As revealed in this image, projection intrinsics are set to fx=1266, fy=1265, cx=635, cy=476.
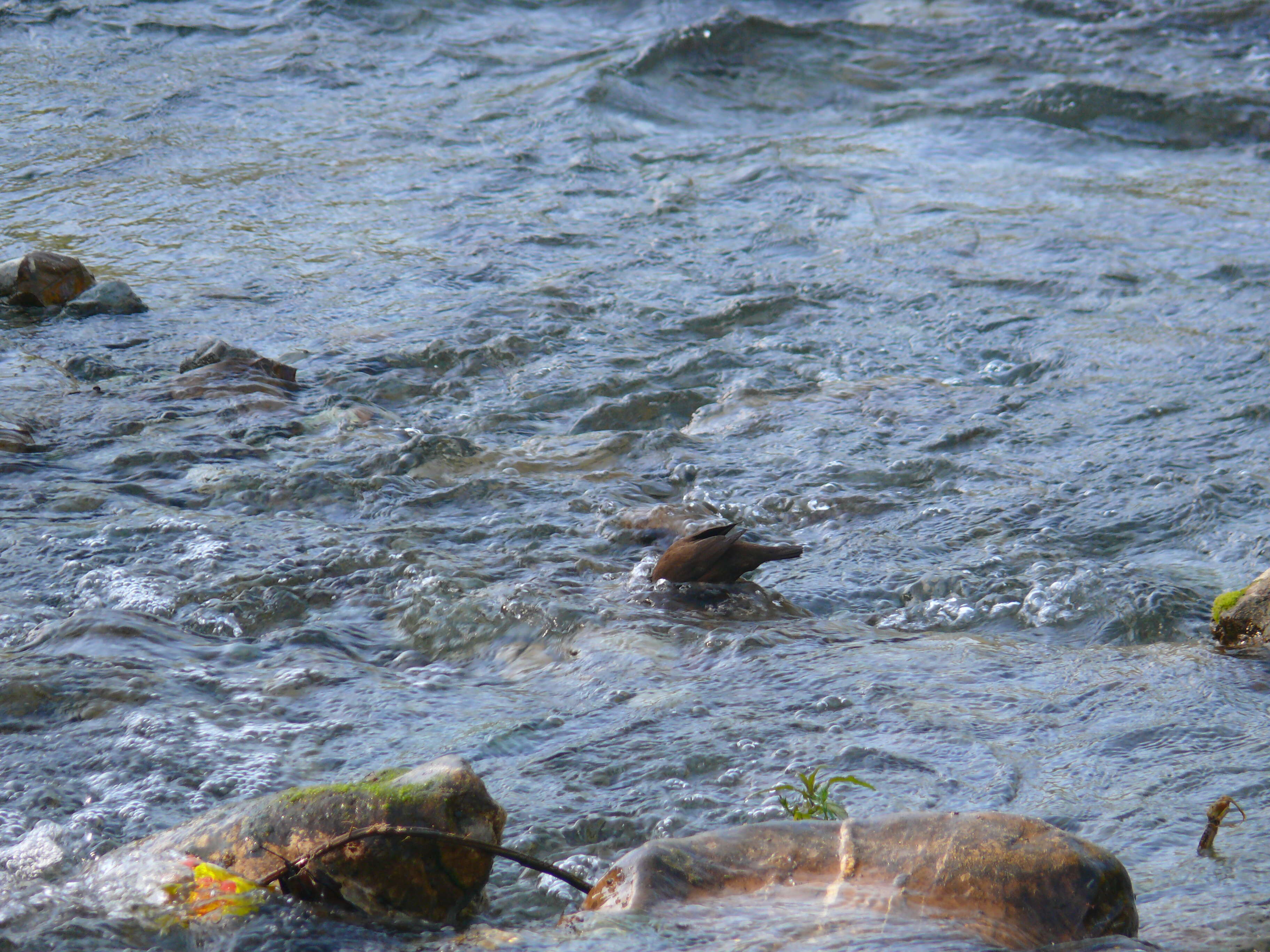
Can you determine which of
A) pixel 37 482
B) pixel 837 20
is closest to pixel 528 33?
pixel 837 20

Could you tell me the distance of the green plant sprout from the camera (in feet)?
7.69

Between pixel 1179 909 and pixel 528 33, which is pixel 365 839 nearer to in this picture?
pixel 1179 909

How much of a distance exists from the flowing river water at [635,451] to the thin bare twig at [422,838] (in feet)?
0.28

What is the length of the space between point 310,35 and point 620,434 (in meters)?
6.86

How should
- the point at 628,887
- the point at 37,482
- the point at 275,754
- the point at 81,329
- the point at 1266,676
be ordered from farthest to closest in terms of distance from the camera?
the point at 81,329 < the point at 37,482 < the point at 1266,676 < the point at 275,754 < the point at 628,887

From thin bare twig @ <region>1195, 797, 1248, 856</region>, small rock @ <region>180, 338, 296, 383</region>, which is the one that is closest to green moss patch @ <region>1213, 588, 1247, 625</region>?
thin bare twig @ <region>1195, 797, 1248, 856</region>

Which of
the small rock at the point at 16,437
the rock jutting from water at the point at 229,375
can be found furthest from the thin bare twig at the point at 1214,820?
the small rock at the point at 16,437

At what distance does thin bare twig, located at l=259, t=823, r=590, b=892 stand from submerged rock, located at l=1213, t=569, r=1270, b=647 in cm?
191

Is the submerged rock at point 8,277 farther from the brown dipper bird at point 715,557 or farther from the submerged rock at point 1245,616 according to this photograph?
the submerged rock at point 1245,616

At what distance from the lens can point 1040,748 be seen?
2.71 meters

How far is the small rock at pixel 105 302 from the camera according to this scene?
5570 mm

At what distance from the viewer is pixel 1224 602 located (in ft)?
10.6

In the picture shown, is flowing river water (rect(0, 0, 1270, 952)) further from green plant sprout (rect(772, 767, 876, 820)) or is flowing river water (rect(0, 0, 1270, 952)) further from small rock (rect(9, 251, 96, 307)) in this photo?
small rock (rect(9, 251, 96, 307))

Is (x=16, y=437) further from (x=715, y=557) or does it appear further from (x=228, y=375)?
(x=715, y=557)
